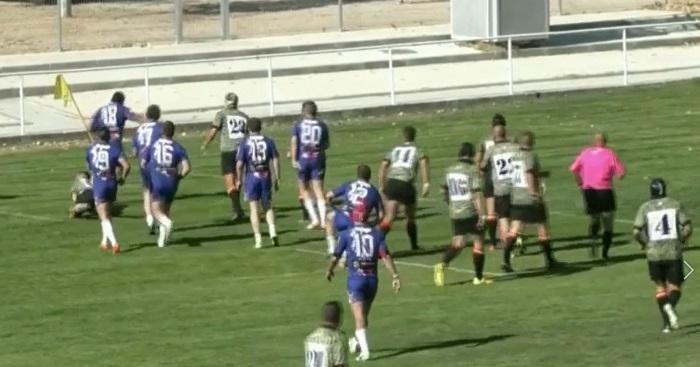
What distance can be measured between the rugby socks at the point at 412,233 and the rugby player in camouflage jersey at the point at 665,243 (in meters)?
6.63

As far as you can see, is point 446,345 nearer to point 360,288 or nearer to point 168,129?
point 360,288

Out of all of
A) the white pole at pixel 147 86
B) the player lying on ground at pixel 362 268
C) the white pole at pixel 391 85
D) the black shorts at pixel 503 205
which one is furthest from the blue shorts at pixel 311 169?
the white pole at pixel 391 85

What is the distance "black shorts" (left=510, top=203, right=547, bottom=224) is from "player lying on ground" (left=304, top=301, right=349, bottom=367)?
10.1 metres

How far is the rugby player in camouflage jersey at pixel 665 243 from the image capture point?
23.7 meters

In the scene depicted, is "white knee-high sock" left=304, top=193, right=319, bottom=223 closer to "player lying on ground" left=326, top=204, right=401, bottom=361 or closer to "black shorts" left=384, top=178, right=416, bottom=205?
"black shorts" left=384, top=178, right=416, bottom=205

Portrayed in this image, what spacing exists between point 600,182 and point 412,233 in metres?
2.92

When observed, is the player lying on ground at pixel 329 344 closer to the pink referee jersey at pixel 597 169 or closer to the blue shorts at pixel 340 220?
the blue shorts at pixel 340 220

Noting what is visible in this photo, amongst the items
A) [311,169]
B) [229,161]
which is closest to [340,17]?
[229,161]

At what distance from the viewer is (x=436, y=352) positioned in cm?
2339

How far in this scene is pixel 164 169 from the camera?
30812 millimetres

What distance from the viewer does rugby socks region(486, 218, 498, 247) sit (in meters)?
29.5

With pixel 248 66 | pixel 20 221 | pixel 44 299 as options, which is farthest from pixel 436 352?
Answer: pixel 248 66

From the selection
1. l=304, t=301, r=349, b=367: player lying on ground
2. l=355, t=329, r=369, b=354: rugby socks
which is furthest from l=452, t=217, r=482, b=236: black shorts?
l=304, t=301, r=349, b=367: player lying on ground

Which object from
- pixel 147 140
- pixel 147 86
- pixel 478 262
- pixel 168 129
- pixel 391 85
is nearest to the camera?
pixel 478 262
